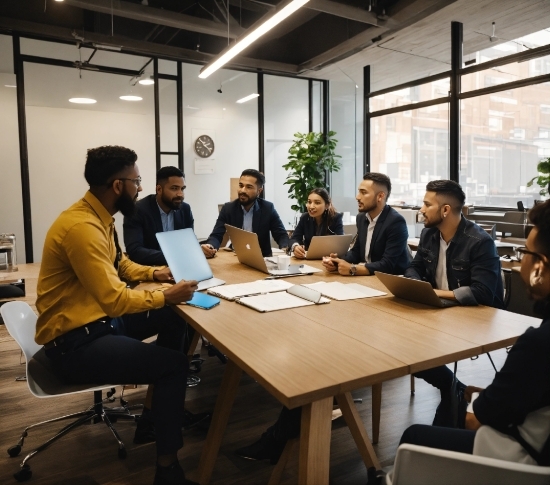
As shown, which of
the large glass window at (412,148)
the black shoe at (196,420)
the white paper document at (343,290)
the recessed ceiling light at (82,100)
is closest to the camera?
the white paper document at (343,290)

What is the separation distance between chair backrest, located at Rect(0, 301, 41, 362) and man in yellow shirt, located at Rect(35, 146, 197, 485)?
202 millimetres

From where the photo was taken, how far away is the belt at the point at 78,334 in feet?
6.64

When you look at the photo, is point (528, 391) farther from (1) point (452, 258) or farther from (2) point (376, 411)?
(2) point (376, 411)

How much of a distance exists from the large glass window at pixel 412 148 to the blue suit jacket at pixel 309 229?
3879 mm

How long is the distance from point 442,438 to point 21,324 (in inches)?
77.6

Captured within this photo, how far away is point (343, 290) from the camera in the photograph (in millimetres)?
2414

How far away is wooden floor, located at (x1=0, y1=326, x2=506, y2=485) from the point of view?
222 cm

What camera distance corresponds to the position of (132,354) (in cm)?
198

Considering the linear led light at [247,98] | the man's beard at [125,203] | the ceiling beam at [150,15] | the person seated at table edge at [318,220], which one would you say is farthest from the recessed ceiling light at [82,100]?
the man's beard at [125,203]

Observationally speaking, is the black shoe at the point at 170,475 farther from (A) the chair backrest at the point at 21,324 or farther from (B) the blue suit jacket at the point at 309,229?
(B) the blue suit jacket at the point at 309,229

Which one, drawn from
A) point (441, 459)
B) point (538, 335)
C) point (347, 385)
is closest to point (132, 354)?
point (347, 385)

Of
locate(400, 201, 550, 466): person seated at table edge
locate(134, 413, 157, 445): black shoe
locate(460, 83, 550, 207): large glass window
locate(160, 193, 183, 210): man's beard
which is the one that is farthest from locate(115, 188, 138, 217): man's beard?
locate(460, 83, 550, 207): large glass window

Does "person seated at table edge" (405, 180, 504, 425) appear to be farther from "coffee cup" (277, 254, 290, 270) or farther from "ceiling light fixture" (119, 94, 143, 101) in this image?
"ceiling light fixture" (119, 94, 143, 101)

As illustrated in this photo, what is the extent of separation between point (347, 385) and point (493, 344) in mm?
617
